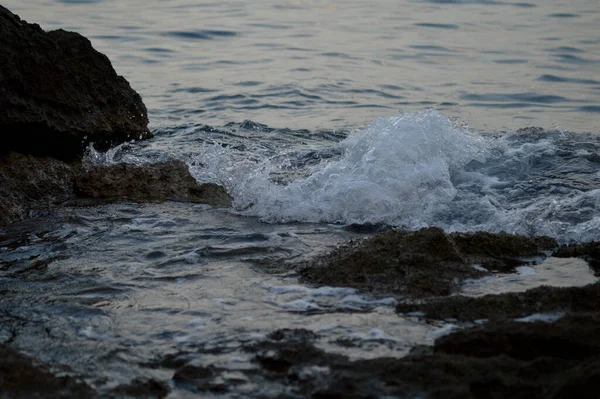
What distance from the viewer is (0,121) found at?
5.52 meters

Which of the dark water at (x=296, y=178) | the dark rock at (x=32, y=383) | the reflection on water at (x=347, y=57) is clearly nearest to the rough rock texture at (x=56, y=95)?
the dark water at (x=296, y=178)

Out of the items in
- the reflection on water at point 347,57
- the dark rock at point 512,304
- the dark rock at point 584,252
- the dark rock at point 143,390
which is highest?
the reflection on water at point 347,57

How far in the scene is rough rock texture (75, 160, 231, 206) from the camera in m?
5.51

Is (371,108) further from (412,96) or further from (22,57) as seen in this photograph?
(22,57)

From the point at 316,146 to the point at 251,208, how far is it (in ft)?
7.22

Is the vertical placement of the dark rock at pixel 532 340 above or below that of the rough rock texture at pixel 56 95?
below

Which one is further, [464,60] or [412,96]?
[464,60]

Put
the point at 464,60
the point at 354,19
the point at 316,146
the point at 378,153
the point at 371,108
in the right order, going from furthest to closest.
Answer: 1. the point at 354,19
2. the point at 464,60
3. the point at 371,108
4. the point at 316,146
5. the point at 378,153

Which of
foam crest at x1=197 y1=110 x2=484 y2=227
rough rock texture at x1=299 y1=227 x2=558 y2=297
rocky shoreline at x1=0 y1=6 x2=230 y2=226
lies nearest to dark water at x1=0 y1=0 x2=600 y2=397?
foam crest at x1=197 y1=110 x2=484 y2=227

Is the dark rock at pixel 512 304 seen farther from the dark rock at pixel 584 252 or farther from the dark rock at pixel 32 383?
the dark rock at pixel 32 383

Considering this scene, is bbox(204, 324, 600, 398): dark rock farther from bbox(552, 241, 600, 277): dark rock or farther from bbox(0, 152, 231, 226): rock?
bbox(0, 152, 231, 226): rock

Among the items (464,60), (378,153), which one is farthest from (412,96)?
(378,153)

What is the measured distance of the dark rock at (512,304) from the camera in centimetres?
325

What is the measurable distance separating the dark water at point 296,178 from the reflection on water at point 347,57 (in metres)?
0.05
